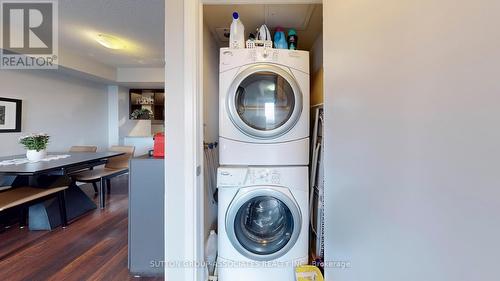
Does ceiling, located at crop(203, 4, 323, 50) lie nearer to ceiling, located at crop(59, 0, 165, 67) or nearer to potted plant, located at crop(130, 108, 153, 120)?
ceiling, located at crop(59, 0, 165, 67)

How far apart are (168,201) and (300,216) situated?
877mm

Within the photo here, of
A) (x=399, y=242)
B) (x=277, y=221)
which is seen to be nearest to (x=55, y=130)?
(x=277, y=221)

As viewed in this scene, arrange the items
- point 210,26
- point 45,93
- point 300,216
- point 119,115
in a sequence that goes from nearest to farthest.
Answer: point 300,216, point 210,26, point 45,93, point 119,115

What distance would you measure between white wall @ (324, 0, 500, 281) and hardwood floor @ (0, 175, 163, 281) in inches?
72.5

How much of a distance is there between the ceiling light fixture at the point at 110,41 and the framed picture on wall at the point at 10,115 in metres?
1.54

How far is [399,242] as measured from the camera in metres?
0.59

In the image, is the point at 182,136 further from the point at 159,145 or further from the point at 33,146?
the point at 33,146

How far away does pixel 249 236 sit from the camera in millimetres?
1695

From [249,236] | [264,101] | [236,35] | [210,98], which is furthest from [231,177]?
[236,35]

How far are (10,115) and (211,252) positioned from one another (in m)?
3.68

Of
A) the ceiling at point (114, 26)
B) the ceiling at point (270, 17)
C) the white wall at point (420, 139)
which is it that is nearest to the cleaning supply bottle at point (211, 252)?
the white wall at point (420, 139)

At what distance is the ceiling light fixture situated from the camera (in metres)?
3.09

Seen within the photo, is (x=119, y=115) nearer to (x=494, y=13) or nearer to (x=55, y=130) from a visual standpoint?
(x=55, y=130)

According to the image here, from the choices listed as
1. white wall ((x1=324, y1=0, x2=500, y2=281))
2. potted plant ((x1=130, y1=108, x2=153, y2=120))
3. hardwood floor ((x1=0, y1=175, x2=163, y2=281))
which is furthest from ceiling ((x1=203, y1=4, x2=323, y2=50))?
potted plant ((x1=130, y1=108, x2=153, y2=120))
